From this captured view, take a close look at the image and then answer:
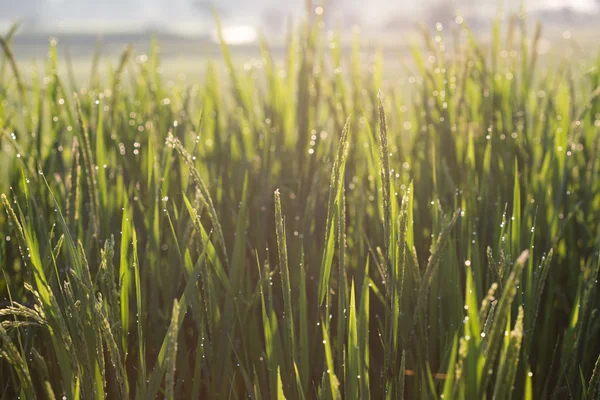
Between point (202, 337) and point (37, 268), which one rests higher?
point (37, 268)

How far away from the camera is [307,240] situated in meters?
1.00

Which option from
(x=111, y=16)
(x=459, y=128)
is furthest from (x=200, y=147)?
(x=111, y=16)

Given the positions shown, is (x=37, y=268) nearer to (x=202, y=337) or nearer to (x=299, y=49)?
(x=202, y=337)

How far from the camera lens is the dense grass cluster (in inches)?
25.1

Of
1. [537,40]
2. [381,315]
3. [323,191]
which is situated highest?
[537,40]

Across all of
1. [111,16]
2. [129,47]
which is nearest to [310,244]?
[129,47]

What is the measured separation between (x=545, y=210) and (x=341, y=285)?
1.85 feet

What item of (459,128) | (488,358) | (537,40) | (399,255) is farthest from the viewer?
(537,40)

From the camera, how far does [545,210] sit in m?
1.06

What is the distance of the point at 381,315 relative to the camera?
3.03ft

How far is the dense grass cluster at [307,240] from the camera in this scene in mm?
639

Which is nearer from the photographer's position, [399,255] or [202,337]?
[399,255]

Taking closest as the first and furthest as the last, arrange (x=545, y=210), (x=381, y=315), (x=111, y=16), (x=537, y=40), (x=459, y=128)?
(x=381, y=315) → (x=545, y=210) → (x=459, y=128) → (x=537, y=40) → (x=111, y=16)

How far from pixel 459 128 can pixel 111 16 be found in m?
185
